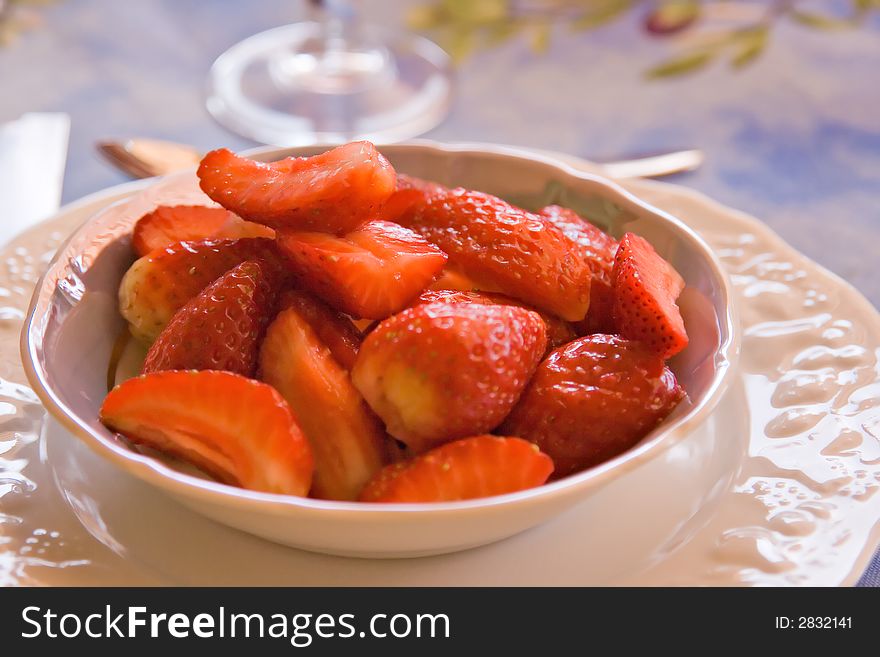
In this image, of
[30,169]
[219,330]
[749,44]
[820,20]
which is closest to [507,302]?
[219,330]

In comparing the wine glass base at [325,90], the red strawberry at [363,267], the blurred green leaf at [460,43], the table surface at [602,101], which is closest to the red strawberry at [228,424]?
the red strawberry at [363,267]

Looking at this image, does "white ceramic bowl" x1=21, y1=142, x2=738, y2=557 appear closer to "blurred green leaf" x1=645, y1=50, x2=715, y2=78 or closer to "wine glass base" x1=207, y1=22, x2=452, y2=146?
"wine glass base" x1=207, y1=22, x2=452, y2=146

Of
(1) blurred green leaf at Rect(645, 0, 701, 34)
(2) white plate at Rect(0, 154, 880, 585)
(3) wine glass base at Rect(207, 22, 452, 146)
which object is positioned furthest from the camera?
(1) blurred green leaf at Rect(645, 0, 701, 34)

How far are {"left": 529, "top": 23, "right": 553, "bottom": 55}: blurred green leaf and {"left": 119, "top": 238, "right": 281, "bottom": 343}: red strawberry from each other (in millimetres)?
1187

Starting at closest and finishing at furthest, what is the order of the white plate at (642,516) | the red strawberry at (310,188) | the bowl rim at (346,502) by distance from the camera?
1. the bowl rim at (346,502)
2. the white plate at (642,516)
3. the red strawberry at (310,188)

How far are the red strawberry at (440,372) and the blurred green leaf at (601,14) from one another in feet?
4.67

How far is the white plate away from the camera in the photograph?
0.91m

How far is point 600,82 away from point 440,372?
132 cm

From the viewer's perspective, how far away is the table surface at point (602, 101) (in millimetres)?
1745

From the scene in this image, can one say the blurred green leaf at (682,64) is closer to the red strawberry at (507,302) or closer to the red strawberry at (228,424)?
the red strawberry at (507,302)

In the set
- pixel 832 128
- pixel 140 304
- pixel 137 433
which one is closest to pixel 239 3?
pixel 832 128

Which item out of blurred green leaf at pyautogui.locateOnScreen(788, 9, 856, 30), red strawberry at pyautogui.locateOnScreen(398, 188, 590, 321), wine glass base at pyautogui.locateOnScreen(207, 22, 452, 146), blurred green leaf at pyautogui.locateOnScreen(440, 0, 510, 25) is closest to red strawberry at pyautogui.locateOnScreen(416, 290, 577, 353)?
red strawberry at pyautogui.locateOnScreen(398, 188, 590, 321)

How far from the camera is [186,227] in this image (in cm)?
117
